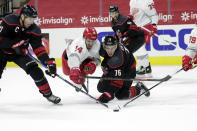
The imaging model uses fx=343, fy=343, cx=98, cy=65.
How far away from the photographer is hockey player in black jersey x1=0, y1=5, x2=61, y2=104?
271cm

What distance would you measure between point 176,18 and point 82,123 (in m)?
4.43

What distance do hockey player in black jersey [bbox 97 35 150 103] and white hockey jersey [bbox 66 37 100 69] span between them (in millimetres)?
68

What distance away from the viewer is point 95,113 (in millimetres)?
2521

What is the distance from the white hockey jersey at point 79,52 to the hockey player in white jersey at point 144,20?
62.5 inches

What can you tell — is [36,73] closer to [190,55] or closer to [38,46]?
[38,46]

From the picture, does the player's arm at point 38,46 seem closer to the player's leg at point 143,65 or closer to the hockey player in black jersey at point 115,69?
the hockey player in black jersey at point 115,69

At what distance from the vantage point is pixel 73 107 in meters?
2.81

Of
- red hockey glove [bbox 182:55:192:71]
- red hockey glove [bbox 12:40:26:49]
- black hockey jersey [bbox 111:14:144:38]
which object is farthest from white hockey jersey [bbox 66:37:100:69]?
black hockey jersey [bbox 111:14:144:38]

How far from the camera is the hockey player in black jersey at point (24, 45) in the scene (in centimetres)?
271

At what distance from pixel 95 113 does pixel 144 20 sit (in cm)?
245

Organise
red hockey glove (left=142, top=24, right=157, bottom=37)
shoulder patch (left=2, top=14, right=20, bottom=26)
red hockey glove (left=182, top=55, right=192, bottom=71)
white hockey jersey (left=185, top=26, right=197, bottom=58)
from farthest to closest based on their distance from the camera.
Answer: red hockey glove (left=142, top=24, right=157, bottom=37) → white hockey jersey (left=185, top=26, right=197, bottom=58) → red hockey glove (left=182, top=55, right=192, bottom=71) → shoulder patch (left=2, top=14, right=20, bottom=26)

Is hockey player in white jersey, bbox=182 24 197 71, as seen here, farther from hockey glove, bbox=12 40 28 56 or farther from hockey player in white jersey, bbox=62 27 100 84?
hockey glove, bbox=12 40 28 56

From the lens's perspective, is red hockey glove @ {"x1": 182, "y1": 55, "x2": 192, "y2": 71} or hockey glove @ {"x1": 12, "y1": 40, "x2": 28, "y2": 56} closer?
hockey glove @ {"x1": 12, "y1": 40, "x2": 28, "y2": 56}

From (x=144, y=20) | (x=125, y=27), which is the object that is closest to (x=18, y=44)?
(x=125, y=27)
